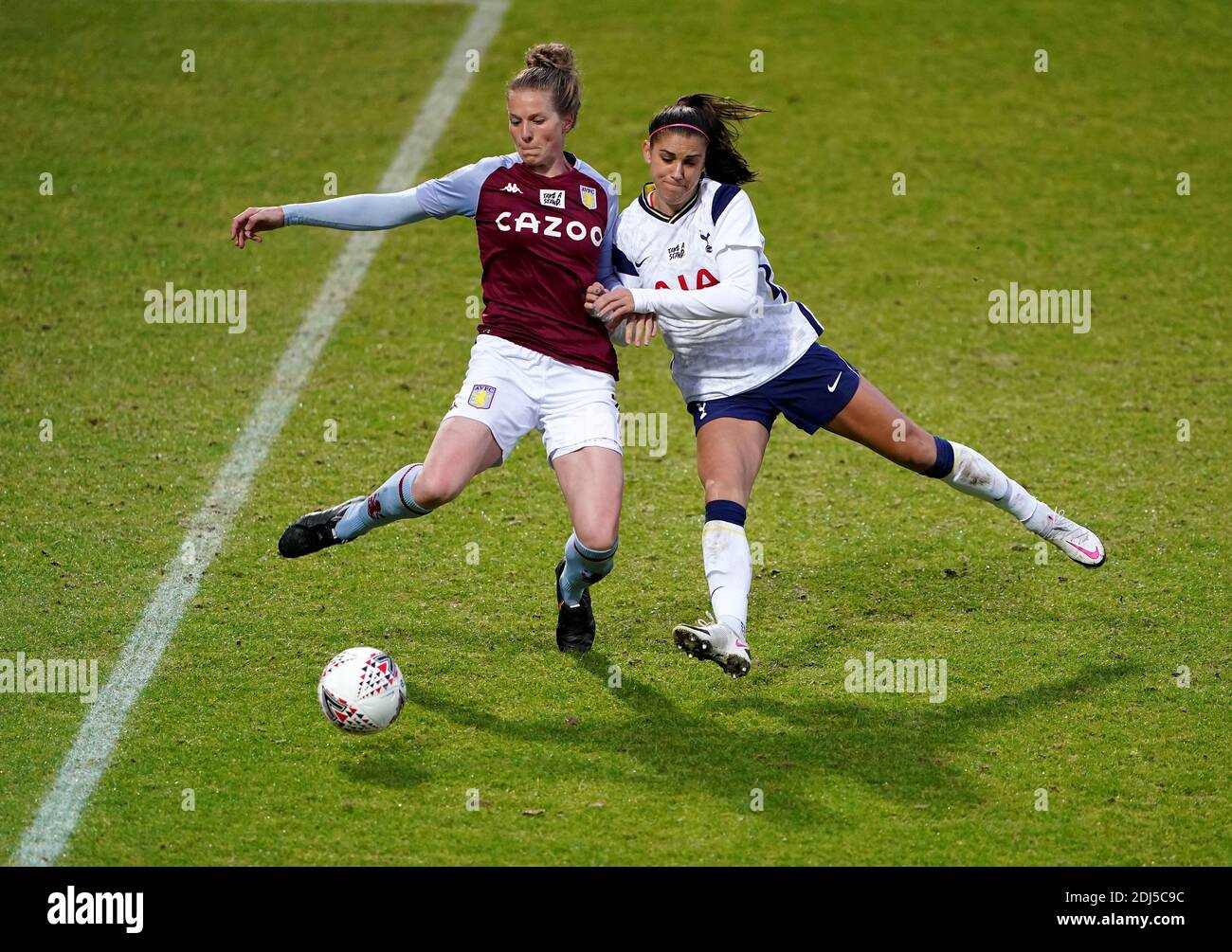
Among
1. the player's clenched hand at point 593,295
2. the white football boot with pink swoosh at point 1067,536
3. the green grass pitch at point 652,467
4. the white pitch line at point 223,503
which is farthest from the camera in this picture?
the white football boot with pink swoosh at point 1067,536

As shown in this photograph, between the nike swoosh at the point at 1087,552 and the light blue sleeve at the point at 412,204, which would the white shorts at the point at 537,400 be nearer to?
the light blue sleeve at the point at 412,204

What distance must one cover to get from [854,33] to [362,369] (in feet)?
21.0

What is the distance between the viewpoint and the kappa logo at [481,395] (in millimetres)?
6102

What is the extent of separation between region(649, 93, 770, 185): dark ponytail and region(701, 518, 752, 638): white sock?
148 centimetres

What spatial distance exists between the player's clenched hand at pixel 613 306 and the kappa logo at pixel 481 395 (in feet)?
1.89

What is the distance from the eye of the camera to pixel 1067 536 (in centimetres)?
672

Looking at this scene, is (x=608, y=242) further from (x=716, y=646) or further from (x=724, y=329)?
(x=716, y=646)

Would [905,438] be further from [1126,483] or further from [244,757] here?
[244,757]

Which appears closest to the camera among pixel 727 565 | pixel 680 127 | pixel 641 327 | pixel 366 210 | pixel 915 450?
pixel 727 565

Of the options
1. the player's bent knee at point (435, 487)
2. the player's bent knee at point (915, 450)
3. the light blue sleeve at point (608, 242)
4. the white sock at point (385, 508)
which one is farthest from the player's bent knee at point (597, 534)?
the player's bent knee at point (915, 450)

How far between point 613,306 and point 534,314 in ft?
1.57

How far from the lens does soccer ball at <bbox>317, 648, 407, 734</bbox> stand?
18.1 ft

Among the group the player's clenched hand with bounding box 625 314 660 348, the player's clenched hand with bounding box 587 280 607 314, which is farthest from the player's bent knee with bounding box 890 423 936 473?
the player's clenched hand with bounding box 587 280 607 314

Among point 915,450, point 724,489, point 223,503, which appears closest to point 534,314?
point 724,489
